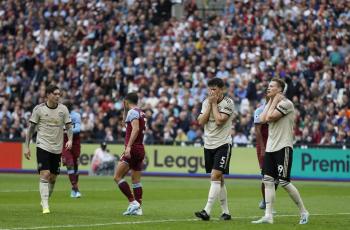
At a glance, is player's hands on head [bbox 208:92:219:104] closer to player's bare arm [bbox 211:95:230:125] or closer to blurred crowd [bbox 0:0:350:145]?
player's bare arm [bbox 211:95:230:125]

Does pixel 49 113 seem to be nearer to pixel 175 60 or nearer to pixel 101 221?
pixel 101 221

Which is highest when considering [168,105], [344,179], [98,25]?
[98,25]

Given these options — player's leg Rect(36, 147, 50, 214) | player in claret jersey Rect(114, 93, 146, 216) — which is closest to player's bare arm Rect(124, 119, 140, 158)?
player in claret jersey Rect(114, 93, 146, 216)

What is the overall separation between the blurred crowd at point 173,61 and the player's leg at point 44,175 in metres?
18.1

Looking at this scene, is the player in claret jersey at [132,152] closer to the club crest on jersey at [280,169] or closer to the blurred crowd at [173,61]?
the club crest on jersey at [280,169]

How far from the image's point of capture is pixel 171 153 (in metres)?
37.9

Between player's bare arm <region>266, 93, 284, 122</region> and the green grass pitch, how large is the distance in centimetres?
175

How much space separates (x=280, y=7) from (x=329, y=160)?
804cm

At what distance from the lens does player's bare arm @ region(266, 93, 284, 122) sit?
1655 centimetres

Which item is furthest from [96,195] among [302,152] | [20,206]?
[302,152]

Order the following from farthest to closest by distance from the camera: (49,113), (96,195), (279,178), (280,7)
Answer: (280,7)
(96,195)
(49,113)
(279,178)

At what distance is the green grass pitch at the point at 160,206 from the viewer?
16516 mm

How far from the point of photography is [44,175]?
19.2 m

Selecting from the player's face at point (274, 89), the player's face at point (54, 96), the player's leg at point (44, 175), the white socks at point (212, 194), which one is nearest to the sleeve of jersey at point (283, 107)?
the player's face at point (274, 89)
